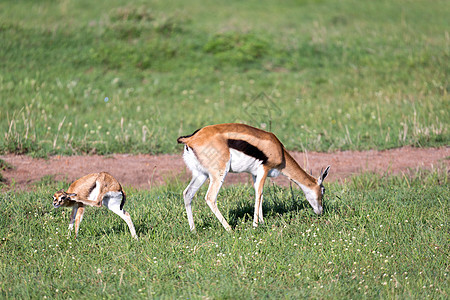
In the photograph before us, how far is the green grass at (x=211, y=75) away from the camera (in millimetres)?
10508

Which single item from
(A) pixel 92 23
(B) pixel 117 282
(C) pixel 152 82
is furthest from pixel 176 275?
(A) pixel 92 23

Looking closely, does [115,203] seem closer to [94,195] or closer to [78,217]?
[94,195]

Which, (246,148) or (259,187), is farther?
(259,187)

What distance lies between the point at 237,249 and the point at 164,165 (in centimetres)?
378

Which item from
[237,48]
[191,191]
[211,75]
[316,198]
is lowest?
[211,75]

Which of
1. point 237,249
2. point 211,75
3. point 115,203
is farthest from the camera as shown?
point 211,75

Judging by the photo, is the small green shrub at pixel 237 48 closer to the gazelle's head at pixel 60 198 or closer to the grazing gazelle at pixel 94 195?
the grazing gazelle at pixel 94 195

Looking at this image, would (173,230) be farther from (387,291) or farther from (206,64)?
(206,64)

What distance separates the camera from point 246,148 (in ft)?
20.5

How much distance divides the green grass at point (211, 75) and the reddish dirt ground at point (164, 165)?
0.32 metres

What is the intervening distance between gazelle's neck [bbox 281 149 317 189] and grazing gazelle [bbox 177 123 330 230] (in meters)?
0.13

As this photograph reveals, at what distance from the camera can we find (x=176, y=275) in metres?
5.20

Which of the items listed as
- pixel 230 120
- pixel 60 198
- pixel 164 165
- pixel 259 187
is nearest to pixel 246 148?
pixel 259 187

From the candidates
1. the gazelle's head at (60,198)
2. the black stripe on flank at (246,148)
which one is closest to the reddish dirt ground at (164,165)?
the black stripe on flank at (246,148)
